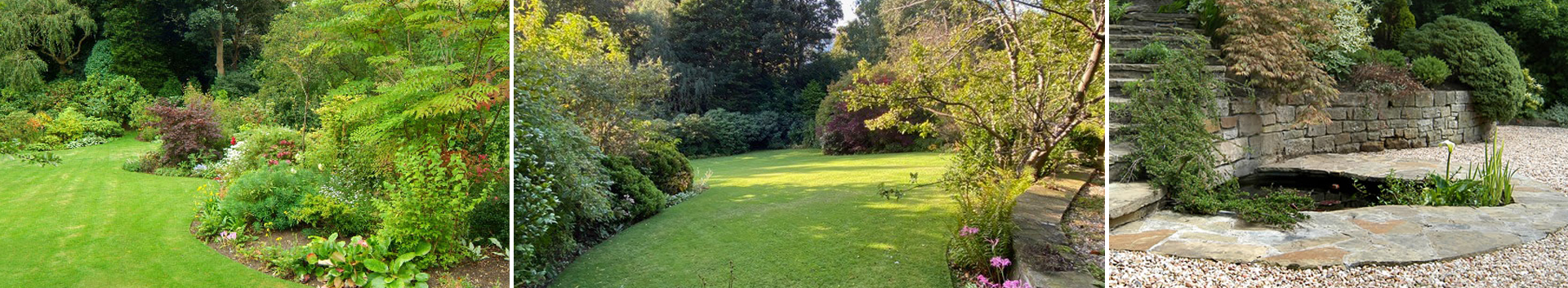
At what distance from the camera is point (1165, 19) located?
504 cm

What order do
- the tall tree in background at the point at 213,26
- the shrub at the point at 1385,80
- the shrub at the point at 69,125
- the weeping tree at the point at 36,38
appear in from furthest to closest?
the shrub at the point at 1385,80 → the tall tree in background at the point at 213,26 → the shrub at the point at 69,125 → the weeping tree at the point at 36,38

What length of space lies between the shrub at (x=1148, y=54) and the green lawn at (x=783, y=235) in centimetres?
249

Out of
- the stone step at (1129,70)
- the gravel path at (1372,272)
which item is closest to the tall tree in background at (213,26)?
the gravel path at (1372,272)

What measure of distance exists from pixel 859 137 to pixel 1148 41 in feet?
9.50

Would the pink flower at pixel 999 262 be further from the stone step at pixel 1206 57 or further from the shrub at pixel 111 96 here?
the shrub at pixel 111 96

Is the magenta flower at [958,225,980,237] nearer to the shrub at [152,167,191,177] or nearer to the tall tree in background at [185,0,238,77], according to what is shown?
the tall tree in background at [185,0,238,77]

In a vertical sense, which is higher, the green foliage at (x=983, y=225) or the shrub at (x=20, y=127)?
the shrub at (x=20, y=127)

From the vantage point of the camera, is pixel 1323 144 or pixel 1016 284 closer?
pixel 1016 284

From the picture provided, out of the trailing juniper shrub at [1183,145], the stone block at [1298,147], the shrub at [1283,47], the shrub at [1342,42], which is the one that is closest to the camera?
the trailing juniper shrub at [1183,145]

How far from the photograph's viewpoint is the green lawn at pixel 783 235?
204 cm

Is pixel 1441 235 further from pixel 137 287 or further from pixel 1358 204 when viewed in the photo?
pixel 137 287

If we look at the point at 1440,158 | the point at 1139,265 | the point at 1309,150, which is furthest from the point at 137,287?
the point at 1440,158

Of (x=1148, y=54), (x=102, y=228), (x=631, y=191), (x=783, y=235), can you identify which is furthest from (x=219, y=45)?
(x=1148, y=54)

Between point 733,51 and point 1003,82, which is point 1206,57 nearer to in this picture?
point 1003,82
